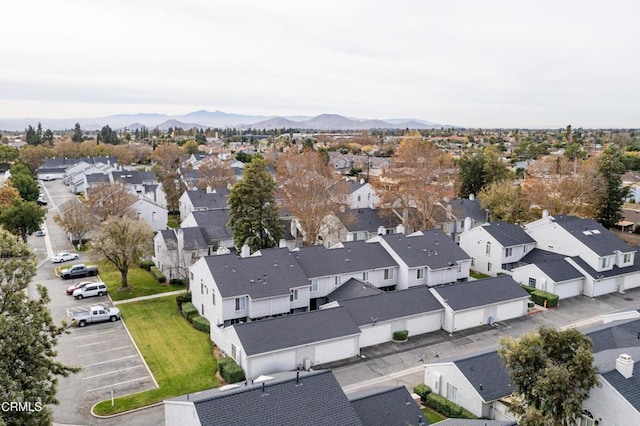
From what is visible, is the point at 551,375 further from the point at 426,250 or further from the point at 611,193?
the point at 611,193

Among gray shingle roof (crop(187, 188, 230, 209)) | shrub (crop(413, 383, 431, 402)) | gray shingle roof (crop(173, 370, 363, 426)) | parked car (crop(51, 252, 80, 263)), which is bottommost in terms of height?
shrub (crop(413, 383, 431, 402))

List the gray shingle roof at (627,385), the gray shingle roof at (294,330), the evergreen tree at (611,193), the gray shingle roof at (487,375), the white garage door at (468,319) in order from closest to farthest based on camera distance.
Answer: the gray shingle roof at (627,385) → the gray shingle roof at (487,375) → the gray shingle roof at (294,330) → the white garage door at (468,319) → the evergreen tree at (611,193)

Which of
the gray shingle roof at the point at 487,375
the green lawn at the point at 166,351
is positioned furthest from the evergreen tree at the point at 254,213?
the gray shingle roof at the point at 487,375

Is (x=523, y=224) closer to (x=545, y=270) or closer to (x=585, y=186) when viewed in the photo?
(x=585, y=186)

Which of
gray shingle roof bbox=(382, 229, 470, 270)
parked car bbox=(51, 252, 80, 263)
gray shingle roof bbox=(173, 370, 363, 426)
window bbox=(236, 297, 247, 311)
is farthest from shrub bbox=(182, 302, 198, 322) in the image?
parked car bbox=(51, 252, 80, 263)

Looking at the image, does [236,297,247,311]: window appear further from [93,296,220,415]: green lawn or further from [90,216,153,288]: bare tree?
[90,216,153,288]: bare tree

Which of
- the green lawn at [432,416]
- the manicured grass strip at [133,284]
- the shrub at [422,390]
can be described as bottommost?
the green lawn at [432,416]

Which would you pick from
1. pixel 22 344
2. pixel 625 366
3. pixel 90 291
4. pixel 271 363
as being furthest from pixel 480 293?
pixel 90 291

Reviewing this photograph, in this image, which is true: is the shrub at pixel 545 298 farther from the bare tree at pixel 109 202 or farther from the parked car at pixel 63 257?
the parked car at pixel 63 257

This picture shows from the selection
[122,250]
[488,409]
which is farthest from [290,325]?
[122,250]
